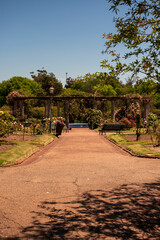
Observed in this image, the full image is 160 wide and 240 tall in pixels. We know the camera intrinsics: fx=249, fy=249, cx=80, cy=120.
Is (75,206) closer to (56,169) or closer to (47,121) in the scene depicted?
(56,169)

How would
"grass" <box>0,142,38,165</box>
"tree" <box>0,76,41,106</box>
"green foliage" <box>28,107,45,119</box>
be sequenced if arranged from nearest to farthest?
"grass" <box>0,142,38,165</box> → "green foliage" <box>28,107,45,119</box> → "tree" <box>0,76,41,106</box>

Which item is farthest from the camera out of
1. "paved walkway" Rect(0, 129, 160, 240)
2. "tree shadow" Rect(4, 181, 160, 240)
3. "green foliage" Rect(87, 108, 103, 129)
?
"green foliage" Rect(87, 108, 103, 129)

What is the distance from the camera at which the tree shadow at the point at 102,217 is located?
3.64 m

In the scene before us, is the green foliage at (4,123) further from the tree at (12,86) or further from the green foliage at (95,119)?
the tree at (12,86)

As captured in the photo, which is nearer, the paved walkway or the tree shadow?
the tree shadow

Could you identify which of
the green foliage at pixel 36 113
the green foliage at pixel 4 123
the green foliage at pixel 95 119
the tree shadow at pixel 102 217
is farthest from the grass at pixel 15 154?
the green foliage at pixel 36 113

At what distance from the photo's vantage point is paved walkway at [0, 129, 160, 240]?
3.75 metres

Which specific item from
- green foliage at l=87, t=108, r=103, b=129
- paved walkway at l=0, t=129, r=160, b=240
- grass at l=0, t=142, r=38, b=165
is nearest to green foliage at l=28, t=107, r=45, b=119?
green foliage at l=87, t=108, r=103, b=129

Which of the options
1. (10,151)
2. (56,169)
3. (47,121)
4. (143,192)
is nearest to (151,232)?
(143,192)

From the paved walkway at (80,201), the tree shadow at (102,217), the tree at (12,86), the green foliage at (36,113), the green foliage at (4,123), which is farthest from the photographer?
the tree at (12,86)

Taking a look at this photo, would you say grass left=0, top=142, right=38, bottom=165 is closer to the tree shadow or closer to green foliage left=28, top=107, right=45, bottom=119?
the tree shadow

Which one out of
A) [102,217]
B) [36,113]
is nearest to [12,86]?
[36,113]

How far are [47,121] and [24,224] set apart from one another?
1926 cm

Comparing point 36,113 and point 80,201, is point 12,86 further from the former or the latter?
point 80,201
